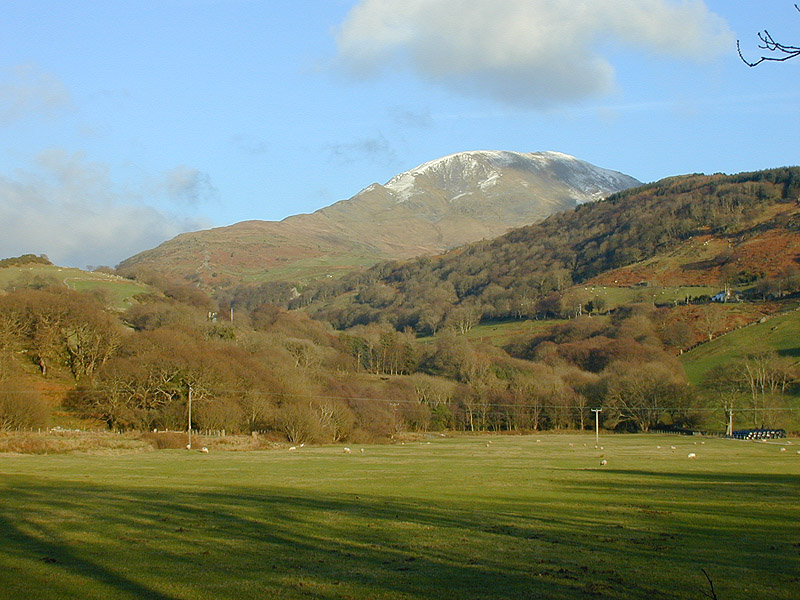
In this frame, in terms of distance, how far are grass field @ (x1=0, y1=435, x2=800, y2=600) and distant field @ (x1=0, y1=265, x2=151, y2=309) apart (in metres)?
114

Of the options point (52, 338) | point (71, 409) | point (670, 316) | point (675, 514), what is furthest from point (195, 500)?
point (670, 316)

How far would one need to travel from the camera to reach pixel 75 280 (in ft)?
506

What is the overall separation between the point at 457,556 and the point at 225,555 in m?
→ 5.03

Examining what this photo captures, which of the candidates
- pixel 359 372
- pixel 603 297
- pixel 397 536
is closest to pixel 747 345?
pixel 603 297

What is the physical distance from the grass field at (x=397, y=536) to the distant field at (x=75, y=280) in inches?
4482

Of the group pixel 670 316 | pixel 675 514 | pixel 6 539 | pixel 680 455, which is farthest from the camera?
pixel 670 316

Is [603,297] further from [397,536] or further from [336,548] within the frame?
[336,548]

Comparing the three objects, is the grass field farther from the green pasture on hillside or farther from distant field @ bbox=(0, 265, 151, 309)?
distant field @ bbox=(0, 265, 151, 309)

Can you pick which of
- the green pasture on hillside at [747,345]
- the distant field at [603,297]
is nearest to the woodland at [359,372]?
the green pasture on hillside at [747,345]

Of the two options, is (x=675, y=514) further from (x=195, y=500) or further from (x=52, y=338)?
(x=52, y=338)

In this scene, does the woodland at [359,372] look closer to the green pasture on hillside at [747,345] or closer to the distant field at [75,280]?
the distant field at [75,280]

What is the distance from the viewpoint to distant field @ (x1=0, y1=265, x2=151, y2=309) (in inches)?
5566

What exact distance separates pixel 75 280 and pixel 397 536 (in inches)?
5901

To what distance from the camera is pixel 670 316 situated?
154m
